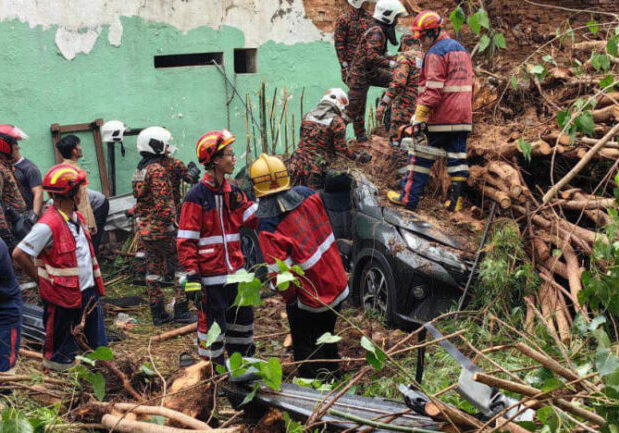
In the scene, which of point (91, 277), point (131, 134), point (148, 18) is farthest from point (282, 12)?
point (91, 277)

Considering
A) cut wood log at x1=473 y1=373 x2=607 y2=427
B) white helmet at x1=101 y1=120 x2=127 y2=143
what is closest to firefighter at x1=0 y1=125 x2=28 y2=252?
white helmet at x1=101 y1=120 x2=127 y2=143

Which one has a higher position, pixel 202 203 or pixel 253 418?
pixel 202 203

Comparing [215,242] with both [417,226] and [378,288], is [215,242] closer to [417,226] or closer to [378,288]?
[378,288]

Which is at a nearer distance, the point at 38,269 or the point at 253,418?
the point at 253,418

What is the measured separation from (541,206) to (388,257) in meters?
1.36

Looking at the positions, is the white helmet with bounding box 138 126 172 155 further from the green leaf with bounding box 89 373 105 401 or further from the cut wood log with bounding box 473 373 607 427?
the cut wood log with bounding box 473 373 607 427

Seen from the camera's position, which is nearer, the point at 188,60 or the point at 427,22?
the point at 427,22

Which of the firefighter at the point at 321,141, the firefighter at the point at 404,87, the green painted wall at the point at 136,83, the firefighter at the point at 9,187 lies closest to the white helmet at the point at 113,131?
the green painted wall at the point at 136,83

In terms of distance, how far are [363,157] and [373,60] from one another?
1.70 metres

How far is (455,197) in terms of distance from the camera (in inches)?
249

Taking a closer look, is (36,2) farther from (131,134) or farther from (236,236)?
(236,236)

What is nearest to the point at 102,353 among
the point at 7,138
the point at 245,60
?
the point at 7,138

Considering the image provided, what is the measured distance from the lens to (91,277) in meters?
5.29

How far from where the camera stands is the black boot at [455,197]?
628cm
